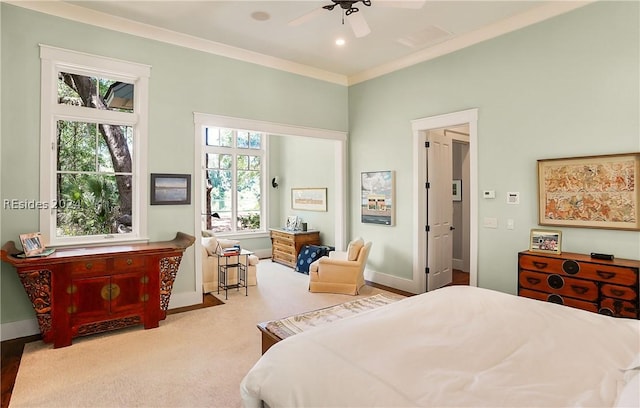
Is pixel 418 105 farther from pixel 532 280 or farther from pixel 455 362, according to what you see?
pixel 455 362

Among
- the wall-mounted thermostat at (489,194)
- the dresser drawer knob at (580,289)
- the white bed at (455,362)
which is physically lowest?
the dresser drawer knob at (580,289)

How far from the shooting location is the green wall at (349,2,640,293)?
328 cm

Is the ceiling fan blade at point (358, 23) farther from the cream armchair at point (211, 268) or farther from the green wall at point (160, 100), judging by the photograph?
the cream armchair at point (211, 268)

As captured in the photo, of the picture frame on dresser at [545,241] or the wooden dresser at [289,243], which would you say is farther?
the wooden dresser at [289,243]

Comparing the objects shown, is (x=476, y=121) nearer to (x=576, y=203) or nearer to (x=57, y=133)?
(x=576, y=203)

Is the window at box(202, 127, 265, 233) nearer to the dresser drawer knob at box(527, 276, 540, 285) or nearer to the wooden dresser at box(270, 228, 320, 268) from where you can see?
the wooden dresser at box(270, 228, 320, 268)

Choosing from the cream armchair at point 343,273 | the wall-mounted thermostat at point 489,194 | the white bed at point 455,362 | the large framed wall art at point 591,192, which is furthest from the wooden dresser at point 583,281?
the cream armchair at point 343,273

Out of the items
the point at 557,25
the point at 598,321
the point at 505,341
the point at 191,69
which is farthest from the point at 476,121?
the point at 191,69

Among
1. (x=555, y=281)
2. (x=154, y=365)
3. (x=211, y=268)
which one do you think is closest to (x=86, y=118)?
(x=211, y=268)

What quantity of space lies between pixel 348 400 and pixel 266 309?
324 cm

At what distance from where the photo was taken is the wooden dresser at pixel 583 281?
2.93 metres

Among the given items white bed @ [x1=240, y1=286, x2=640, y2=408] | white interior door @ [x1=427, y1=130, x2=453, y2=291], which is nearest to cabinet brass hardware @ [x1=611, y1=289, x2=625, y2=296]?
white bed @ [x1=240, y1=286, x2=640, y2=408]

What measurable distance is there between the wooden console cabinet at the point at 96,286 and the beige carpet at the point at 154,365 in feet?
0.53

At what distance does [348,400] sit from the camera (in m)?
1.30
